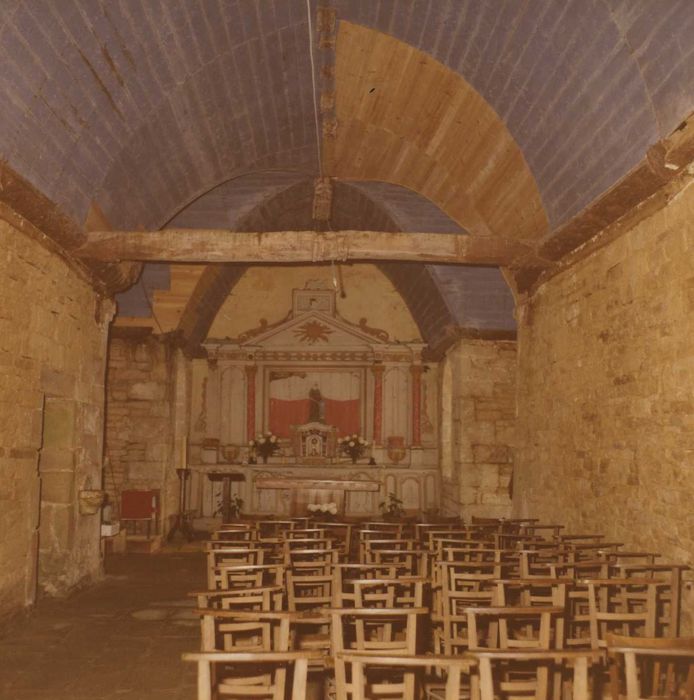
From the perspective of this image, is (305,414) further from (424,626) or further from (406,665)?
(406,665)

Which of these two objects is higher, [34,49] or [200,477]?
[34,49]

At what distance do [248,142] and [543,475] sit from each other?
539 cm

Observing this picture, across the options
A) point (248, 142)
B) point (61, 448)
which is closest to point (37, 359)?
point (61, 448)

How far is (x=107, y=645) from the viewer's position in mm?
6238

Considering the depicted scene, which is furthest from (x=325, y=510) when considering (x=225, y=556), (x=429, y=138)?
(x=429, y=138)

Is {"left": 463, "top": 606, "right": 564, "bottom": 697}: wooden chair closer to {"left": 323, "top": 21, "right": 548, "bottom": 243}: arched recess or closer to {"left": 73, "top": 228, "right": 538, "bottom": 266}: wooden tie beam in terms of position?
{"left": 73, "top": 228, "right": 538, "bottom": 266}: wooden tie beam

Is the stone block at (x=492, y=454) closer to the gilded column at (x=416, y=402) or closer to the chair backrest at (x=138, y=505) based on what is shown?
the gilded column at (x=416, y=402)

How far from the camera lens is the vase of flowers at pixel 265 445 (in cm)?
1456

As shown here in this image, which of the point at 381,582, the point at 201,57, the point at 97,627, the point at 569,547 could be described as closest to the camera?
the point at 381,582

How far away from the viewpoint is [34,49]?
5648mm

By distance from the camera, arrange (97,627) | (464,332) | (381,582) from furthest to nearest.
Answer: (464,332), (97,627), (381,582)

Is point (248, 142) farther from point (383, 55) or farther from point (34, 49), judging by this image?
point (34, 49)

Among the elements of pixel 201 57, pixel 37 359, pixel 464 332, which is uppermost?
pixel 201 57

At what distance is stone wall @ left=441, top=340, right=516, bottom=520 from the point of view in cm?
1230
